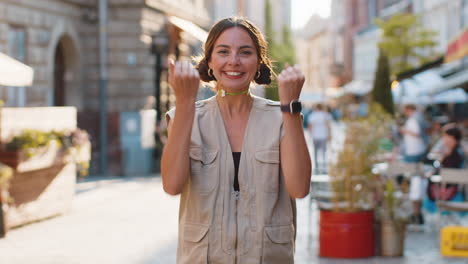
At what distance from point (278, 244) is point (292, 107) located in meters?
0.52

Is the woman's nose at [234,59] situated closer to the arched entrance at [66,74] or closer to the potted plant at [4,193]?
the potted plant at [4,193]

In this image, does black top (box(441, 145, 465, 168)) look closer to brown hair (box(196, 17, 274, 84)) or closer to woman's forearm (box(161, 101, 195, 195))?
brown hair (box(196, 17, 274, 84))

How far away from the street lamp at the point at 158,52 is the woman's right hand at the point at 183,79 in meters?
17.0

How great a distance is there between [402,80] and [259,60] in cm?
2446

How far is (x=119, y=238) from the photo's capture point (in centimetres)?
973

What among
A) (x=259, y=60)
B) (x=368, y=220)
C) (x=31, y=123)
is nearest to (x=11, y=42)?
(x=31, y=123)

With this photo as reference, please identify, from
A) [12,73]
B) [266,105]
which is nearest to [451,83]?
[12,73]

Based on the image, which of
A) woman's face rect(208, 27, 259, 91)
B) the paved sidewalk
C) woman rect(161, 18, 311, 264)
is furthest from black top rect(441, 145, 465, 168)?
woman's face rect(208, 27, 259, 91)

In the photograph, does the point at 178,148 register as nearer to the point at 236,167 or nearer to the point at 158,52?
the point at 236,167

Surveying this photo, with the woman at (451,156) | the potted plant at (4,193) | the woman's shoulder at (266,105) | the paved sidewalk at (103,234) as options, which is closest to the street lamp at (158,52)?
the paved sidewalk at (103,234)

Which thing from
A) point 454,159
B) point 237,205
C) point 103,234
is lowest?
point 103,234

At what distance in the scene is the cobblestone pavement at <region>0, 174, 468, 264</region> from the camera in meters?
8.50

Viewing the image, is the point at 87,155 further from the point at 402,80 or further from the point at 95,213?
the point at 402,80

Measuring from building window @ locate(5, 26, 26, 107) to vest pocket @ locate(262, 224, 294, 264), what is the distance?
528 inches
